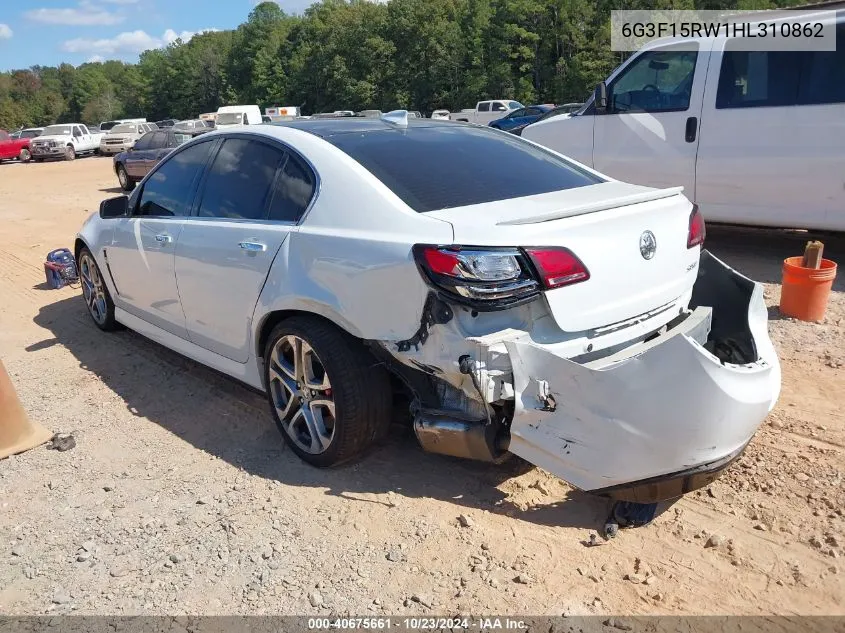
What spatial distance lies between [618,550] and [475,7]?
62.4 metres

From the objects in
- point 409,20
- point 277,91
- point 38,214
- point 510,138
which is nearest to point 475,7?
point 409,20

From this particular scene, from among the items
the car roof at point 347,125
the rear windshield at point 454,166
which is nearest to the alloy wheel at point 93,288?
the car roof at point 347,125

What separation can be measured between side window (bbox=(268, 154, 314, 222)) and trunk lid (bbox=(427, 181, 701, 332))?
844 mm

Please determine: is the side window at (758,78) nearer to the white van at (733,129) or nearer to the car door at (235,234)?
the white van at (733,129)

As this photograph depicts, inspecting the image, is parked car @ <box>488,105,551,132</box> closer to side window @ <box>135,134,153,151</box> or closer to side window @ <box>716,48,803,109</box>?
side window @ <box>135,134,153,151</box>

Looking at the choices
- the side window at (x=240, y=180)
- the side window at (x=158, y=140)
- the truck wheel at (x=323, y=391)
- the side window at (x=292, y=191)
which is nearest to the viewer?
the truck wheel at (x=323, y=391)

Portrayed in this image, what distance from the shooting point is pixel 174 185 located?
4.43 m

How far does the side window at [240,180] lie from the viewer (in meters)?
3.66

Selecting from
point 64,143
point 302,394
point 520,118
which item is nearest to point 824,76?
point 302,394

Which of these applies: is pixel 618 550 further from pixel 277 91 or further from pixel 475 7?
pixel 277 91

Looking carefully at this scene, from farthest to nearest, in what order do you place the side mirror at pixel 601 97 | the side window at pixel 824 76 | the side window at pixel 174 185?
the side mirror at pixel 601 97 → the side window at pixel 824 76 → the side window at pixel 174 185

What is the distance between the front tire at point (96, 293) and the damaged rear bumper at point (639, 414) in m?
4.08

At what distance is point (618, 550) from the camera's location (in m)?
2.71

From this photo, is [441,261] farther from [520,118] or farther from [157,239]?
[520,118]
